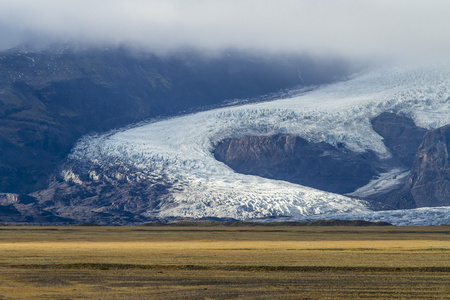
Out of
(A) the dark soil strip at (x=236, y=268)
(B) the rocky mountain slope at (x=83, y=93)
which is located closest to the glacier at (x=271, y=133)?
(B) the rocky mountain slope at (x=83, y=93)

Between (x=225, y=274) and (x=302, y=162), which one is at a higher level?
(x=225, y=274)

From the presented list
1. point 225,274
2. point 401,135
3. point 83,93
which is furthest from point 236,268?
point 83,93

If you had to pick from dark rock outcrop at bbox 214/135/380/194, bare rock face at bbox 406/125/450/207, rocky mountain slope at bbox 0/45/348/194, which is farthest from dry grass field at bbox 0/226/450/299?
rocky mountain slope at bbox 0/45/348/194

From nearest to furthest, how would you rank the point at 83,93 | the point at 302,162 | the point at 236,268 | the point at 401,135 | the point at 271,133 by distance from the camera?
the point at 236,268
the point at 271,133
the point at 302,162
the point at 401,135
the point at 83,93

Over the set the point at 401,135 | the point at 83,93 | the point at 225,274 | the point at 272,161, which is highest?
the point at 83,93

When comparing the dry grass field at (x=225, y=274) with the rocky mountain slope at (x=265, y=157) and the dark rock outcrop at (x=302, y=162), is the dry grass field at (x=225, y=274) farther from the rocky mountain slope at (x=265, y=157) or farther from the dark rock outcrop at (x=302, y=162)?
the dark rock outcrop at (x=302, y=162)

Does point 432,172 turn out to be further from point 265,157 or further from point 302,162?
point 265,157

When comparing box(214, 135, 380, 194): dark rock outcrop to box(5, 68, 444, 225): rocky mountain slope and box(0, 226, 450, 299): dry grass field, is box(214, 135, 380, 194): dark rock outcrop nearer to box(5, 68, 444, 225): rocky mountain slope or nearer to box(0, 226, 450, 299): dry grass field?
box(5, 68, 444, 225): rocky mountain slope
